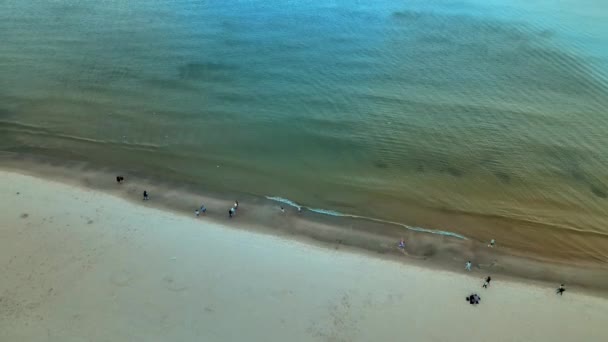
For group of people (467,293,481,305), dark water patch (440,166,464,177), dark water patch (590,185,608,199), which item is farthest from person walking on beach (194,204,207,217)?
dark water patch (590,185,608,199)

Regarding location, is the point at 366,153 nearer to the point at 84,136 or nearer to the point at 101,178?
the point at 101,178

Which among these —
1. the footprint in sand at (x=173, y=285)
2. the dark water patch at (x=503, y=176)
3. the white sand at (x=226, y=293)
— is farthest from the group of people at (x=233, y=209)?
the dark water patch at (x=503, y=176)

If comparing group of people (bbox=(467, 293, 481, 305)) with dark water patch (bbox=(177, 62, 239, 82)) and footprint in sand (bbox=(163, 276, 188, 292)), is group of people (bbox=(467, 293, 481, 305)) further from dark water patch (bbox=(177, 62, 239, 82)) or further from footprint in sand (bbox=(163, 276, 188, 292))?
dark water patch (bbox=(177, 62, 239, 82))

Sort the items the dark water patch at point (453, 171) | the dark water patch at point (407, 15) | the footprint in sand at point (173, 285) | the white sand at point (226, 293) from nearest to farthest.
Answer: the white sand at point (226, 293), the footprint in sand at point (173, 285), the dark water patch at point (453, 171), the dark water patch at point (407, 15)

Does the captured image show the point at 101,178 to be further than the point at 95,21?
No

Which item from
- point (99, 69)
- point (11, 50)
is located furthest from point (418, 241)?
point (11, 50)

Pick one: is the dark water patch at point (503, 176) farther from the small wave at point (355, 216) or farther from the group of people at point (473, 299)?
the group of people at point (473, 299)
